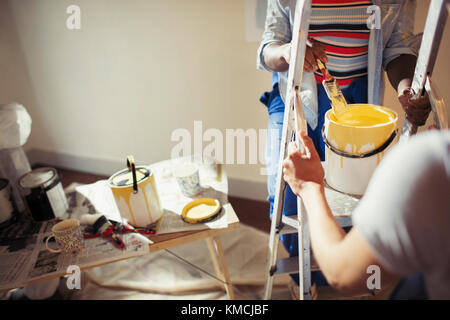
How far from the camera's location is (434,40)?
0.64 m

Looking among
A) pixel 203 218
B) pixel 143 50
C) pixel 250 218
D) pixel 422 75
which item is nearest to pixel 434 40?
pixel 422 75

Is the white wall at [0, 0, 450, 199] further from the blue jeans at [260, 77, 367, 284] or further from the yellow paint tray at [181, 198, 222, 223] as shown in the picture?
the yellow paint tray at [181, 198, 222, 223]

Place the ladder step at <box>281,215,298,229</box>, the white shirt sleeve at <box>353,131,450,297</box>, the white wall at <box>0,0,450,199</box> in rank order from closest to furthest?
the white shirt sleeve at <box>353,131,450,297</box>
the ladder step at <box>281,215,298,229</box>
the white wall at <box>0,0,450,199</box>

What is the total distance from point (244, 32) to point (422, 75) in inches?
45.0

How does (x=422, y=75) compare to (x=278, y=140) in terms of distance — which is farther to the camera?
(x=278, y=140)

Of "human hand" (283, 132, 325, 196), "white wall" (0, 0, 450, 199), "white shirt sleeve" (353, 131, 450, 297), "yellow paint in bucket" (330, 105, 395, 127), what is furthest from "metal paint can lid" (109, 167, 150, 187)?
"white wall" (0, 0, 450, 199)

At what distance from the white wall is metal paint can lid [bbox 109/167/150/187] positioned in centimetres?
97

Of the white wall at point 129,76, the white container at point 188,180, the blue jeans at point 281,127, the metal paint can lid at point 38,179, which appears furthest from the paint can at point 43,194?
the white wall at point 129,76

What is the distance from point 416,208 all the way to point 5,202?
4.00ft

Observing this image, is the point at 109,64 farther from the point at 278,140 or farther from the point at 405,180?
the point at 405,180

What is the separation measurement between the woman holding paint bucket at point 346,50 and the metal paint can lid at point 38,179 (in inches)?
30.2

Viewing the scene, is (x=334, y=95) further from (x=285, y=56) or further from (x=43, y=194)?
(x=43, y=194)

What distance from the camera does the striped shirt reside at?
917 millimetres
